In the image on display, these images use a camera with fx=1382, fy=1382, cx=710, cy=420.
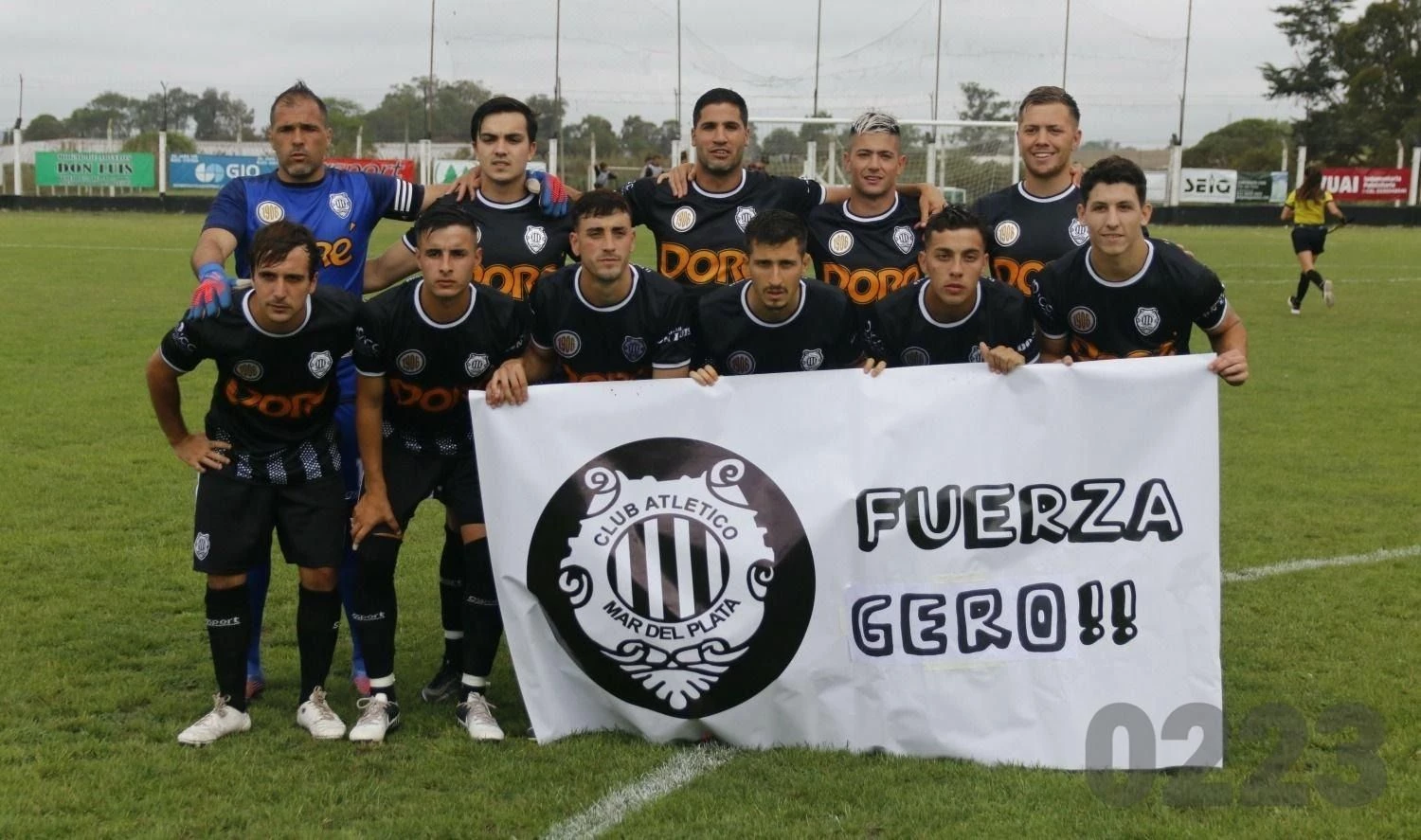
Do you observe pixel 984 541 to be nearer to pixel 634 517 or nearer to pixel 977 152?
pixel 634 517

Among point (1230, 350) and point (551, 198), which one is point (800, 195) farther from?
point (1230, 350)

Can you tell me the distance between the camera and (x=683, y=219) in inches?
216

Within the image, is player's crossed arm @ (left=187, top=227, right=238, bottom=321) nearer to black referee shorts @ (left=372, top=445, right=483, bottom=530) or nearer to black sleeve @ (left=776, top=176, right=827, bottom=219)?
black referee shorts @ (left=372, top=445, right=483, bottom=530)

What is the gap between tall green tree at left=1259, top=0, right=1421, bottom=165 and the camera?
54375 mm

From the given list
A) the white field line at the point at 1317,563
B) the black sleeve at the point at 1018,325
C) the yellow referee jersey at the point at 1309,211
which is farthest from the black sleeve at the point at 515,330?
the yellow referee jersey at the point at 1309,211

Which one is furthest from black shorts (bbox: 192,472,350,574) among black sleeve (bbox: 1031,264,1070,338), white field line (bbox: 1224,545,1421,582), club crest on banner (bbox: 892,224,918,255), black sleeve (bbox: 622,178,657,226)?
white field line (bbox: 1224,545,1421,582)

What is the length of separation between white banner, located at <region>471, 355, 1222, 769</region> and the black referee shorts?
46 centimetres

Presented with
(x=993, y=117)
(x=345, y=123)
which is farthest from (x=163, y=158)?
(x=993, y=117)

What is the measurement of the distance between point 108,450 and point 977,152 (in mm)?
33162

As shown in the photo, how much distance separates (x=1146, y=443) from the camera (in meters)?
4.36

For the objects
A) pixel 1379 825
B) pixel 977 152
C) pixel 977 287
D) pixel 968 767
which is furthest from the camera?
pixel 977 152

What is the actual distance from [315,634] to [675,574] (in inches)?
50.3

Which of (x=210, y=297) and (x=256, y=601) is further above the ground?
(x=210, y=297)

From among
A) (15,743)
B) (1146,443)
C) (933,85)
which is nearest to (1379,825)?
(1146,443)
